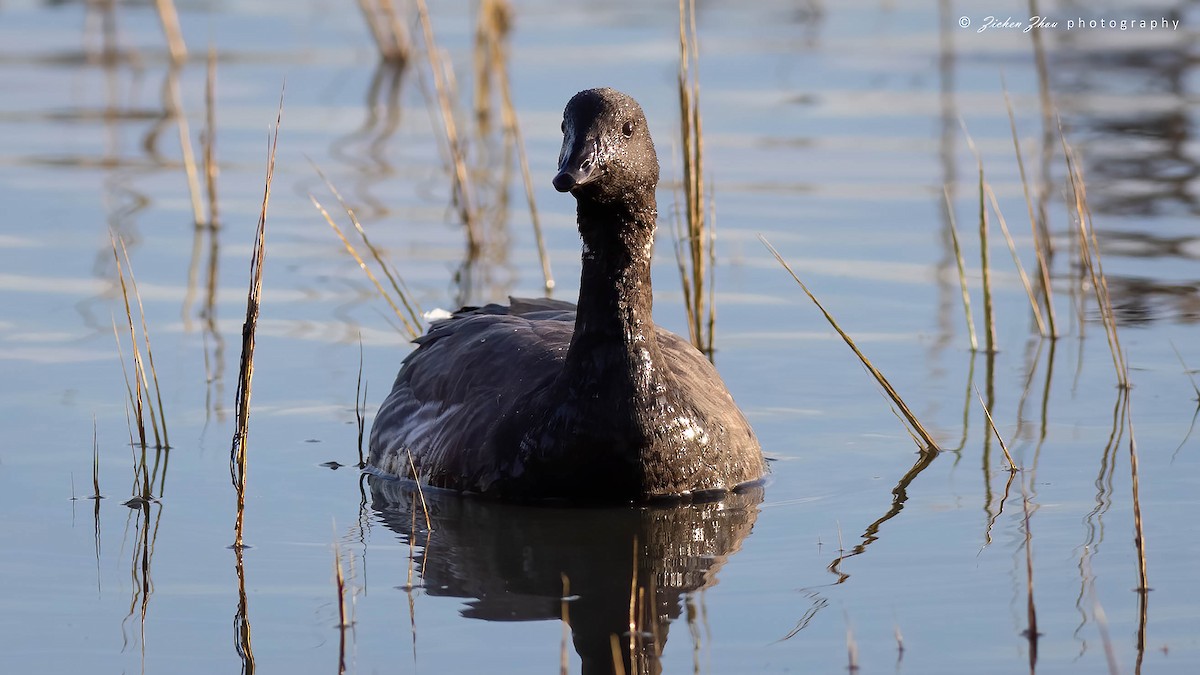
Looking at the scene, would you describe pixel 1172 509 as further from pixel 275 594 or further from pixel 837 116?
pixel 837 116

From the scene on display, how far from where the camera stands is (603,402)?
7.81 meters

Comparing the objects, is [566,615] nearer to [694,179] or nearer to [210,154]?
[694,179]

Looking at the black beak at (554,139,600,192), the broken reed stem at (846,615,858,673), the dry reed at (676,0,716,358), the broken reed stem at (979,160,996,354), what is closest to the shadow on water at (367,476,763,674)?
the broken reed stem at (846,615,858,673)

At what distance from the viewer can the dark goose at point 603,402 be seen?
7793 millimetres

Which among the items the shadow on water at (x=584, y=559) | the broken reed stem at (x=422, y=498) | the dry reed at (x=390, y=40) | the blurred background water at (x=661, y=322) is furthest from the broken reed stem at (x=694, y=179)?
the dry reed at (x=390, y=40)

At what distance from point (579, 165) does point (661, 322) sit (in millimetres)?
3733

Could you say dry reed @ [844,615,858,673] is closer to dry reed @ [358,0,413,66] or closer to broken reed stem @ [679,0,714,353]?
broken reed stem @ [679,0,714,353]

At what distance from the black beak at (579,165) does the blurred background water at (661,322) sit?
1474 millimetres

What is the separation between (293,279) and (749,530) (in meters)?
5.26

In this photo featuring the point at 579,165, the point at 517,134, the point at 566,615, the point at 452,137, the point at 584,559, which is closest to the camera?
the point at 566,615

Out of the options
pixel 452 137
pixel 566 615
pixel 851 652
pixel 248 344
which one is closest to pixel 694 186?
pixel 452 137

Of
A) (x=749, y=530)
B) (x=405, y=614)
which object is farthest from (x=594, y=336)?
(x=405, y=614)

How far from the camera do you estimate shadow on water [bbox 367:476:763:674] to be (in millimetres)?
6406

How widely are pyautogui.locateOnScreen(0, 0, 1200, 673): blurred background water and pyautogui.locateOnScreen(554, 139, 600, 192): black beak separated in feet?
4.84
